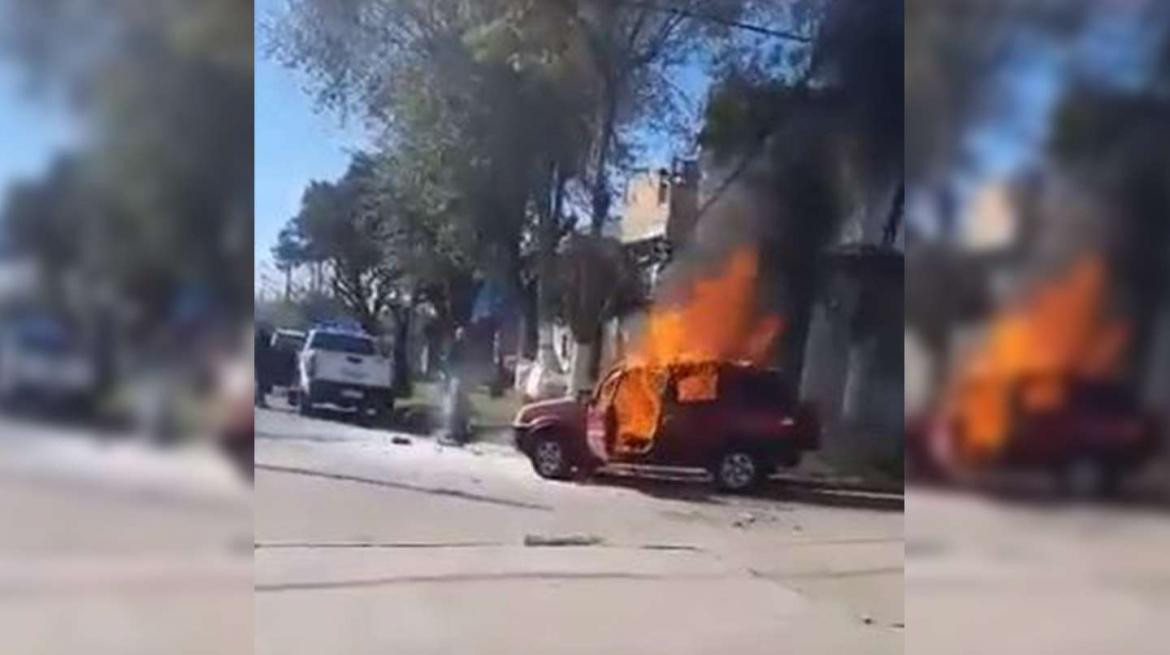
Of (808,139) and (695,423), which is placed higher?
(808,139)

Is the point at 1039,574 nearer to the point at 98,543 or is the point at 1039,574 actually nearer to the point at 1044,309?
the point at 1044,309

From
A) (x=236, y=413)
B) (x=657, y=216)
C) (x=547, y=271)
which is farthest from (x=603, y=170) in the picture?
(x=236, y=413)

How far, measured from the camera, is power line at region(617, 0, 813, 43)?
462 cm

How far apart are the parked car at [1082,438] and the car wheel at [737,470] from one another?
1.55 ft

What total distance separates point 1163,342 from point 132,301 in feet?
7.35

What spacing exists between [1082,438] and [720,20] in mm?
1257

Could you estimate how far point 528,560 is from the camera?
4.61 m

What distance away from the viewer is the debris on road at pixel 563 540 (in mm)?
4617

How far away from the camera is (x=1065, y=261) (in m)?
4.48

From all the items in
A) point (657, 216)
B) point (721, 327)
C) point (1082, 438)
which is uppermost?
point (657, 216)

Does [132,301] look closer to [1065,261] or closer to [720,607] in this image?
[720,607]

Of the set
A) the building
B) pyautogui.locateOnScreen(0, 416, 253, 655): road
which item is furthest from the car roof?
the building

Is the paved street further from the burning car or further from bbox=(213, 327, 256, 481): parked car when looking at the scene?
bbox=(213, 327, 256, 481): parked car

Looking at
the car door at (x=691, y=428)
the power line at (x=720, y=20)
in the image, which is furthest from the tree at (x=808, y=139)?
the car door at (x=691, y=428)
